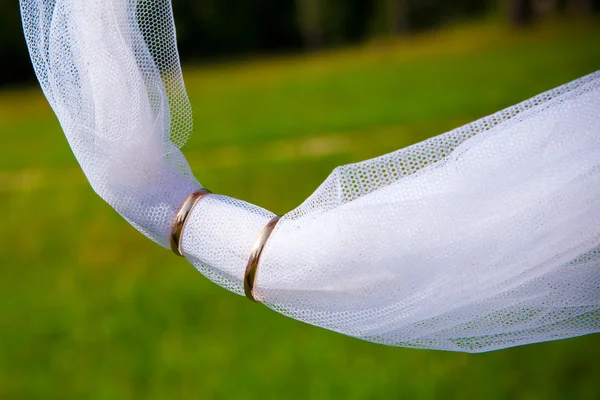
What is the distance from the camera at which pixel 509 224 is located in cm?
100

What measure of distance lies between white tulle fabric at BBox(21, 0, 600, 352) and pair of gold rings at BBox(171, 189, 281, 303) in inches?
0.5

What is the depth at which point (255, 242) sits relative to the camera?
3.39 feet

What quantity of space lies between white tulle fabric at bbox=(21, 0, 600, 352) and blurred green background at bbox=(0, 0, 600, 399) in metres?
1.88

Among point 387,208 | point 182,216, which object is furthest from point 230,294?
point 387,208

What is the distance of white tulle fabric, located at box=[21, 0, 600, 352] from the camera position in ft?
3.28

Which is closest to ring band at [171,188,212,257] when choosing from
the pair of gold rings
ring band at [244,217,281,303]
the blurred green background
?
the pair of gold rings

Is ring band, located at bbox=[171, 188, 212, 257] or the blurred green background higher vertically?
ring band, located at bbox=[171, 188, 212, 257]

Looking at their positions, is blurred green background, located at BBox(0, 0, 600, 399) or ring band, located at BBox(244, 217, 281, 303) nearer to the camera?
ring band, located at BBox(244, 217, 281, 303)

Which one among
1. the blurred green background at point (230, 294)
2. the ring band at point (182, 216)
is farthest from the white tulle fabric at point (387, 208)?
the blurred green background at point (230, 294)

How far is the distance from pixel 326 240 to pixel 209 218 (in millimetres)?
187

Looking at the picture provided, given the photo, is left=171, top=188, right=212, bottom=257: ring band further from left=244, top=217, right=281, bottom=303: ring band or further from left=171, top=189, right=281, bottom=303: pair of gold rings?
left=244, top=217, right=281, bottom=303: ring band

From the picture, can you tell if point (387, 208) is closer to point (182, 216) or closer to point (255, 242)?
point (255, 242)

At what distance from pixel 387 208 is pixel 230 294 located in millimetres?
2900

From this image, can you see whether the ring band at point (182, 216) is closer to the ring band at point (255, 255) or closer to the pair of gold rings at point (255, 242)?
the pair of gold rings at point (255, 242)
